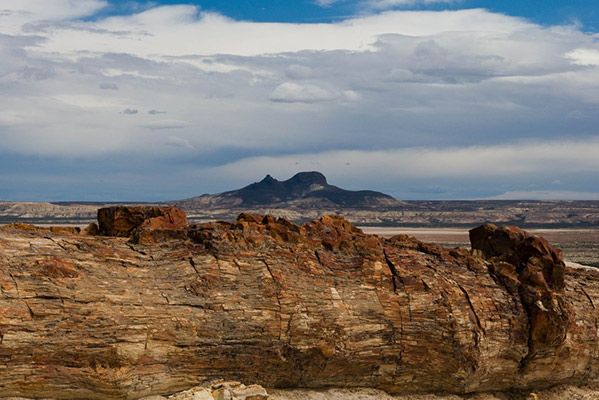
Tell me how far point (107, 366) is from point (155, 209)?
18.9 feet

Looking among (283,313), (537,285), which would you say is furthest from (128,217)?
(537,285)

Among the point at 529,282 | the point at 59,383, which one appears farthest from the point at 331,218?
the point at 59,383

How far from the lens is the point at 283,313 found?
1795 centimetres

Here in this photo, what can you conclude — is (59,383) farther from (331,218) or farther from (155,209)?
(331,218)

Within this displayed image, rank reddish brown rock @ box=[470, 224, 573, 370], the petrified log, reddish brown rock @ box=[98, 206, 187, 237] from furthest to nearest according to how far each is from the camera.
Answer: reddish brown rock @ box=[98, 206, 187, 237]
reddish brown rock @ box=[470, 224, 573, 370]
the petrified log

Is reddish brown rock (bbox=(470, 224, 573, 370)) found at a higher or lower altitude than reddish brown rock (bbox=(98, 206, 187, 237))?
lower

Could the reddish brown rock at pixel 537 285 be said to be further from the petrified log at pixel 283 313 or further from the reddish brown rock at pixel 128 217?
the reddish brown rock at pixel 128 217

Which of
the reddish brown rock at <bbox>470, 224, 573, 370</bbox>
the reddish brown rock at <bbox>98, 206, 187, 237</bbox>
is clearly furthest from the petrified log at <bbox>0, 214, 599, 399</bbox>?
the reddish brown rock at <bbox>98, 206, 187, 237</bbox>

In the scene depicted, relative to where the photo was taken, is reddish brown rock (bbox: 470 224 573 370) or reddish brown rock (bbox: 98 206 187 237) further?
reddish brown rock (bbox: 98 206 187 237)

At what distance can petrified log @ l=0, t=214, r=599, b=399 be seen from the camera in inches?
632

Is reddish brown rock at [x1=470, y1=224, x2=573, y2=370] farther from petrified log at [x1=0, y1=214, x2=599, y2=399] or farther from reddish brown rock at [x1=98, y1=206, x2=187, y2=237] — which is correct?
reddish brown rock at [x1=98, y1=206, x2=187, y2=237]

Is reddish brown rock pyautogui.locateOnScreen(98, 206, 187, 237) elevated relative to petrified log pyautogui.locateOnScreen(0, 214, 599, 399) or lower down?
elevated

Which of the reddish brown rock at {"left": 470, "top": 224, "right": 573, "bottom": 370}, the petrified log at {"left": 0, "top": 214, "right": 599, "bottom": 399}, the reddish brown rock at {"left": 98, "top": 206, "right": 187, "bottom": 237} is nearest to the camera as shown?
the petrified log at {"left": 0, "top": 214, "right": 599, "bottom": 399}

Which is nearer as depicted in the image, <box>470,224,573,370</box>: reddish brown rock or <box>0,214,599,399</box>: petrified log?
<box>0,214,599,399</box>: petrified log
